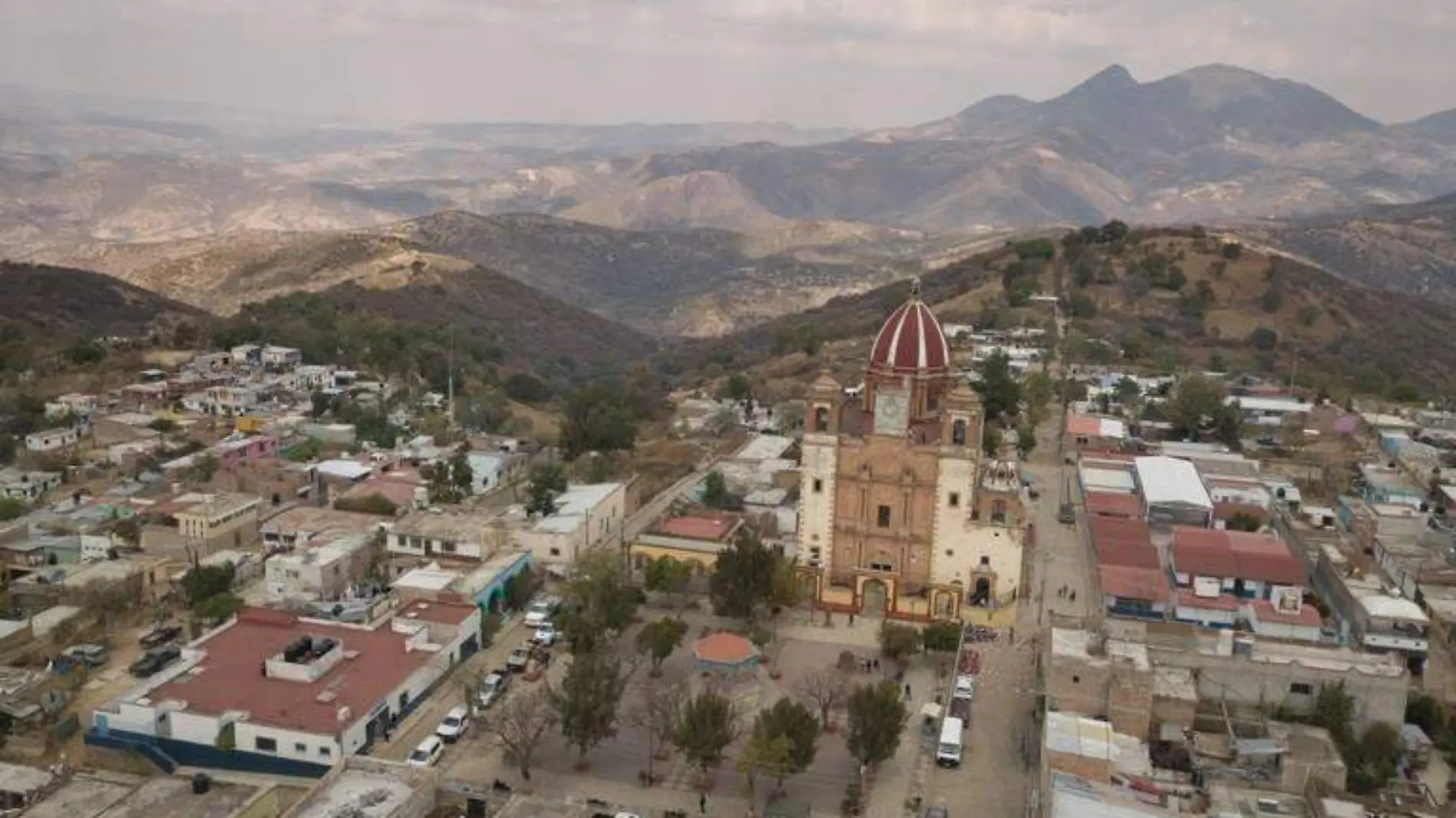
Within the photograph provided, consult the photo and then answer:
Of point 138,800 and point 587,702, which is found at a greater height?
point 587,702

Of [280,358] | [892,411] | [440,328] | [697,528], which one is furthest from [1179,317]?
[280,358]

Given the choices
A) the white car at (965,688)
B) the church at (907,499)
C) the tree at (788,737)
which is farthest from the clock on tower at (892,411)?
the tree at (788,737)

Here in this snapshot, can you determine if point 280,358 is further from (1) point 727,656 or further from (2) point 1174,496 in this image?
(2) point 1174,496

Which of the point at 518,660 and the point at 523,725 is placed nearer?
the point at 523,725

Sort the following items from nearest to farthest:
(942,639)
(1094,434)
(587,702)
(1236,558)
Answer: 1. (587,702)
2. (942,639)
3. (1236,558)
4. (1094,434)

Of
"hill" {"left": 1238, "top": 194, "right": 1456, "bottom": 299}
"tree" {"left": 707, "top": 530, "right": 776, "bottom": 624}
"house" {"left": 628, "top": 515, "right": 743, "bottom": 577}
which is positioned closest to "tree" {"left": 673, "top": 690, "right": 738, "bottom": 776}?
"tree" {"left": 707, "top": 530, "right": 776, "bottom": 624}

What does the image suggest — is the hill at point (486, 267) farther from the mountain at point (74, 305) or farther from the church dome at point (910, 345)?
the church dome at point (910, 345)
